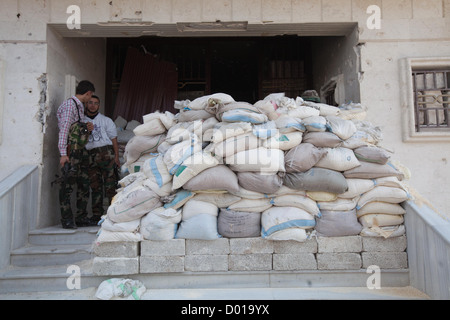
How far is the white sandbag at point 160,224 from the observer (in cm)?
291

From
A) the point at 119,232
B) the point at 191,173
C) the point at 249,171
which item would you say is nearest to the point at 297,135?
the point at 249,171

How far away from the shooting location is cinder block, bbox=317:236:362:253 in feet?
9.86

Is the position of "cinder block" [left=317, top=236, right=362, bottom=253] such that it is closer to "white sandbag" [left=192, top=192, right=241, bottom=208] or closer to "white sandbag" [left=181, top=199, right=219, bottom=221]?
"white sandbag" [left=192, top=192, right=241, bottom=208]

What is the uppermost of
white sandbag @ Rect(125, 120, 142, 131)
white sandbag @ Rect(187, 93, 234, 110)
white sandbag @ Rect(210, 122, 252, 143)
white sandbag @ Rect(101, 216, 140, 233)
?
white sandbag @ Rect(125, 120, 142, 131)

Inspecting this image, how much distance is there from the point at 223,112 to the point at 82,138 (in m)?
1.92

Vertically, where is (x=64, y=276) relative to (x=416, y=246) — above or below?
below

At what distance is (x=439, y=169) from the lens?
4.09m

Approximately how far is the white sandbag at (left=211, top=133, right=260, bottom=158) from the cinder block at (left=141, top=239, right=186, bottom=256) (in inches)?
35.4

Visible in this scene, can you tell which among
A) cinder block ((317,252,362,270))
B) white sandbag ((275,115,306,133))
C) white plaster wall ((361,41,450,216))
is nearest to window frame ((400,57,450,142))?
white plaster wall ((361,41,450,216))

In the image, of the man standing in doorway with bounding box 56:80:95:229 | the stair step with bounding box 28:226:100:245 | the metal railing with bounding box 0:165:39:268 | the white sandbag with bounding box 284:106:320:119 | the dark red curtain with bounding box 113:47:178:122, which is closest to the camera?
the white sandbag with bounding box 284:106:320:119

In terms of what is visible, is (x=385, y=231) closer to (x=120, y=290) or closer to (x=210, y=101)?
(x=210, y=101)

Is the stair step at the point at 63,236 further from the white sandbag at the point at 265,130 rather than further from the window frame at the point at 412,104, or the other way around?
the window frame at the point at 412,104

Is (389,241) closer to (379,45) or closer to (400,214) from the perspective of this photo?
(400,214)

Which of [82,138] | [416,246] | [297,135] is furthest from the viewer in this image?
[82,138]
